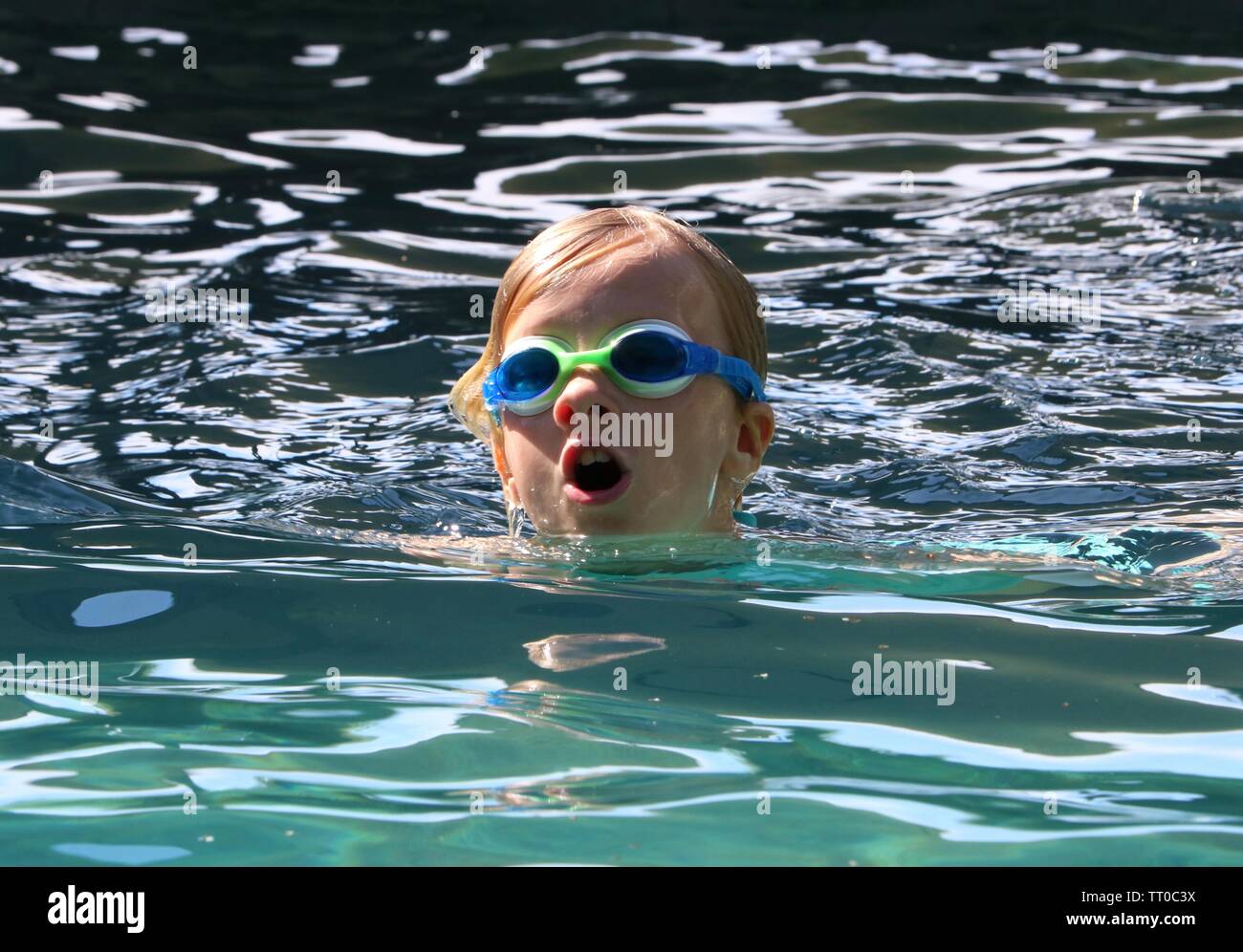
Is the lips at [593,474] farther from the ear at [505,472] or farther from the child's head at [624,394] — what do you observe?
the ear at [505,472]

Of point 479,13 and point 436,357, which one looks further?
point 479,13

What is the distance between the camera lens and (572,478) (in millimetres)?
3578

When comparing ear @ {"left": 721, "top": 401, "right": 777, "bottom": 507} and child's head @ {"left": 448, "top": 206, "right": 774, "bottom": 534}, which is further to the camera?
ear @ {"left": 721, "top": 401, "right": 777, "bottom": 507}

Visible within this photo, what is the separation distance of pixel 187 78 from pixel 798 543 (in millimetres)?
7271

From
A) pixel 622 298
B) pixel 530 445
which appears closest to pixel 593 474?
pixel 530 445

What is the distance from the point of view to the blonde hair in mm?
3740

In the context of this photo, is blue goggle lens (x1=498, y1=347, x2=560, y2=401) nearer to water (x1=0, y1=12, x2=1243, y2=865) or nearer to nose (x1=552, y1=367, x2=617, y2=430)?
nose (x1=552, y1=367, x2=617, y2=430)

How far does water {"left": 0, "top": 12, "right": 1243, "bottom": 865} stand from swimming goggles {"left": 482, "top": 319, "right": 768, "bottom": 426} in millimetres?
355

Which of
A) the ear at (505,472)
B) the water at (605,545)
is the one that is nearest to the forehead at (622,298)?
the ear at (505,472)

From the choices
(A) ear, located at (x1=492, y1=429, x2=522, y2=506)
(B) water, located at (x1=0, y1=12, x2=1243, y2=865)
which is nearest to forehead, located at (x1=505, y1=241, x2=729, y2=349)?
(A) ear, located at (x1=492, y1=429, x2=522, y2=506)

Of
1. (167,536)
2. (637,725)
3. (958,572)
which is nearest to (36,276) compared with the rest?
(167,536)

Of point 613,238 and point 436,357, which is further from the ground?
point 613,238

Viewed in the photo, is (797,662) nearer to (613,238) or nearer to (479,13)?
(613,238)

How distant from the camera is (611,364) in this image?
357 centimetres
